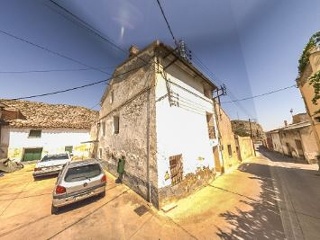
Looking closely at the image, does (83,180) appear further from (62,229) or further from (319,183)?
(319,183)

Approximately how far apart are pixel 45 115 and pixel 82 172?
17.8 meters

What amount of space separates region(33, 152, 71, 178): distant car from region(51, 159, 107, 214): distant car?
5.00 m

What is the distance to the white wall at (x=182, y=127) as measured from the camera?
20.6ft

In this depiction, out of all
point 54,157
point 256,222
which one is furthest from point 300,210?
point 54,157

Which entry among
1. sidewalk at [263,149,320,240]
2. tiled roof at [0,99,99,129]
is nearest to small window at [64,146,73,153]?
tiled roof at [0,99,99,129]

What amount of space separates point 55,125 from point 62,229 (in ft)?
51.5

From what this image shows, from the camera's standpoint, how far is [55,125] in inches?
666

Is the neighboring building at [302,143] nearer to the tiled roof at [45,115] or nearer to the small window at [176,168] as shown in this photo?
the small window at [176,168]

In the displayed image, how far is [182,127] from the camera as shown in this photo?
7555 mm

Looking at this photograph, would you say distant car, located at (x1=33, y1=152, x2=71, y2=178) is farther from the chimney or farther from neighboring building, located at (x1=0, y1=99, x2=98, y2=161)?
the chimney

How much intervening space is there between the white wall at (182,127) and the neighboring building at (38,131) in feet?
51.7

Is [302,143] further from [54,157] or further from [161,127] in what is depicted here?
[54,157]

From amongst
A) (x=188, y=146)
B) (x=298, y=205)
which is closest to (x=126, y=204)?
(x=188, y=146)

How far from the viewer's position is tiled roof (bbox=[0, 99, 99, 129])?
623 inches
